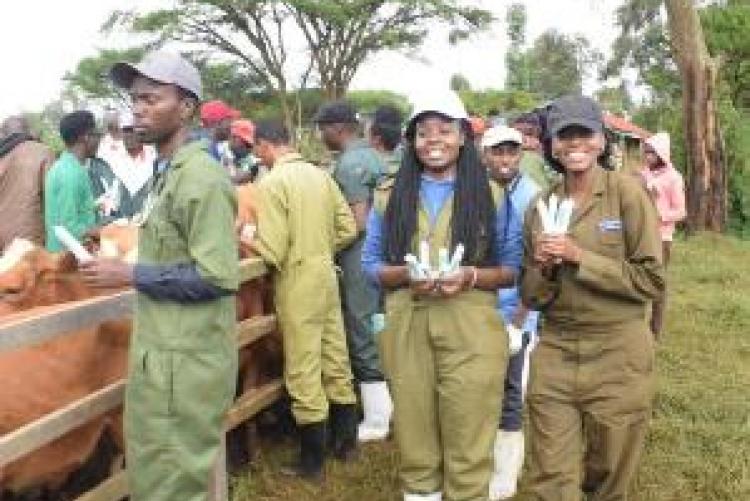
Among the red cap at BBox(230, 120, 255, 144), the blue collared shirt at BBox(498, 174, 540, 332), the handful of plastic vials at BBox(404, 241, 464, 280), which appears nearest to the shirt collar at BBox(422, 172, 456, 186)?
the handful of plastic vials at BBox(404, 241, 464, 280)

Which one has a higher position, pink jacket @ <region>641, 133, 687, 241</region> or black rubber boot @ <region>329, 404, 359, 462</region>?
pink jacket @ <region>641, 133, 687, 241</region>

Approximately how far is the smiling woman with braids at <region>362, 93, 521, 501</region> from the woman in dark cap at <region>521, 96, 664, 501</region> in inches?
7.0

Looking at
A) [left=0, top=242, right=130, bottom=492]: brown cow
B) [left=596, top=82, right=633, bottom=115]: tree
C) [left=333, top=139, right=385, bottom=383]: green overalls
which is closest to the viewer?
[left=0, top=242, right=130, bottom=492]: brown cow

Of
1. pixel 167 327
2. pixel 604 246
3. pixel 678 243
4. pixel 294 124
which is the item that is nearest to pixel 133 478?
pixel 167 327

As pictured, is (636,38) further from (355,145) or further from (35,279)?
(35,279)

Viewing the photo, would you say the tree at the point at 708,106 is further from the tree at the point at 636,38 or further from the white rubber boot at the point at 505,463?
the tree at the point at 636,38

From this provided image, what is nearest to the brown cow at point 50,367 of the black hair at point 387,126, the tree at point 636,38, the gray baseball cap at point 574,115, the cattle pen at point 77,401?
the cattle pen at point 77,401

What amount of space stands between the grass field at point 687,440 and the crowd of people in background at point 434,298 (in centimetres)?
21

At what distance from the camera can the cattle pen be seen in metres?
3.05

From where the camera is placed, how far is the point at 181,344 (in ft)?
10.5

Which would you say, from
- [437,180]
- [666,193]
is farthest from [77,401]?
[666,193]

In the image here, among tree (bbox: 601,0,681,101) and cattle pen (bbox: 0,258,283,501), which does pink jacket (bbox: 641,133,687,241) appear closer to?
cattle pen (bbox: 0,258,283,501)

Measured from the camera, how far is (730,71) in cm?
1912

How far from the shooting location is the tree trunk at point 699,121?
14141 mm
